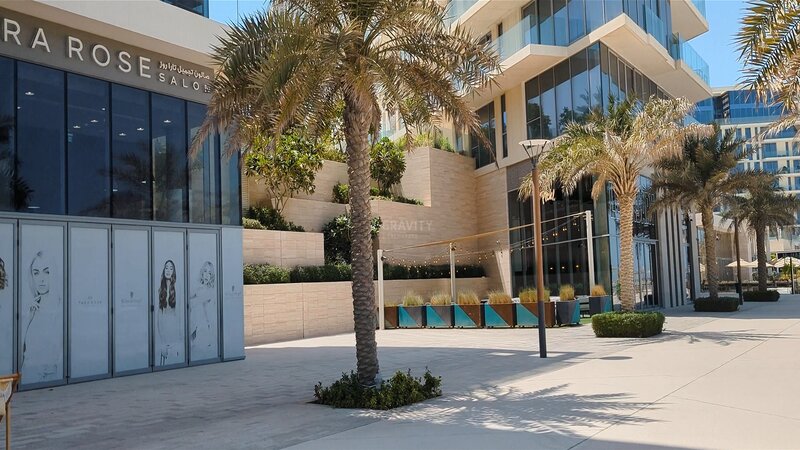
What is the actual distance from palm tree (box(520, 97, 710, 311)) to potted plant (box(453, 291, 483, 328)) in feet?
22.8

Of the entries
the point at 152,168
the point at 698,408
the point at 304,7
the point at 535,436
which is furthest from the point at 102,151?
the point at 698,408

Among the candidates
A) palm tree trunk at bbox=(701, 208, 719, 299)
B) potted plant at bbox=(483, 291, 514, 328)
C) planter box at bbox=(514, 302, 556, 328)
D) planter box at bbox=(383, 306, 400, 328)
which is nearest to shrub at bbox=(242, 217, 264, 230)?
planter box at bbox=(383, 306, 400, 328)

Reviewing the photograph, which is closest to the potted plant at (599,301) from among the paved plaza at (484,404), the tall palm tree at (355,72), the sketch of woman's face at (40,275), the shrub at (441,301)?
the shrub at (441,301)

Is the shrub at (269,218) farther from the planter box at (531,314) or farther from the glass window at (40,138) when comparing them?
the glass window at (40,138)

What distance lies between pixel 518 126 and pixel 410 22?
2226 cm

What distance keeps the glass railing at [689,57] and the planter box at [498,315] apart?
56.1ft

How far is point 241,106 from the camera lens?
37.4 ft

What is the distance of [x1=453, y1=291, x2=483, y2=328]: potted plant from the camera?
2602 centimetres

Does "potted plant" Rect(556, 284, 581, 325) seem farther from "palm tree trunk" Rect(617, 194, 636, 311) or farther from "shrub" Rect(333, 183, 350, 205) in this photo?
"shrub" Rect(333, 183, 350, 205)

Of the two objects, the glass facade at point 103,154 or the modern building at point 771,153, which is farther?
the modern building at point 771,153

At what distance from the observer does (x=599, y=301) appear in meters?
25.6

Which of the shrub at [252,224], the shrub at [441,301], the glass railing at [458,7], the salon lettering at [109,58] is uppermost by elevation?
the glass railing at [458,7]

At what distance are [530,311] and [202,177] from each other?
42.3 feet

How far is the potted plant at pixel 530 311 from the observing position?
79.9ft
